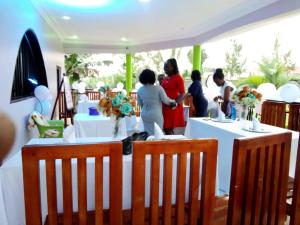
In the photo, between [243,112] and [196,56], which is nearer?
[243,112]

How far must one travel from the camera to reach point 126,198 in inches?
57.6

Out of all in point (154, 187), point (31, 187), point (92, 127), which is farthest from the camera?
point (92, 127)

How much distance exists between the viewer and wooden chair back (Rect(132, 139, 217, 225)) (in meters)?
1.13

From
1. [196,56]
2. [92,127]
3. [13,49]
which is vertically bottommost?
[92,127]

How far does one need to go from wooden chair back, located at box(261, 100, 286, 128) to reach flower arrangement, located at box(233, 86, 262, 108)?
714mm

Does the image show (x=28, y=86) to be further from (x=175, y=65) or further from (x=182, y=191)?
(x=182, y=191)

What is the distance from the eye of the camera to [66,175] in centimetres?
108

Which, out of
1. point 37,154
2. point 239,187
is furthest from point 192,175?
point 37,154

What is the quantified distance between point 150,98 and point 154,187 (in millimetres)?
1884

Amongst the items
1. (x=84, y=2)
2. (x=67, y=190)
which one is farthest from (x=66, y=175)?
(x=84, y=2)

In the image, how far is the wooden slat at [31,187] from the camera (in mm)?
1027

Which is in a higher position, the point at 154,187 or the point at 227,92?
the point at 227,92

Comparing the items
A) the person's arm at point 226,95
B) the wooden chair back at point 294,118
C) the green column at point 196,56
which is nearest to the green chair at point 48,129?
the person's arm at point 226,95

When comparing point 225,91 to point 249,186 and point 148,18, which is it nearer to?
point 148,18
